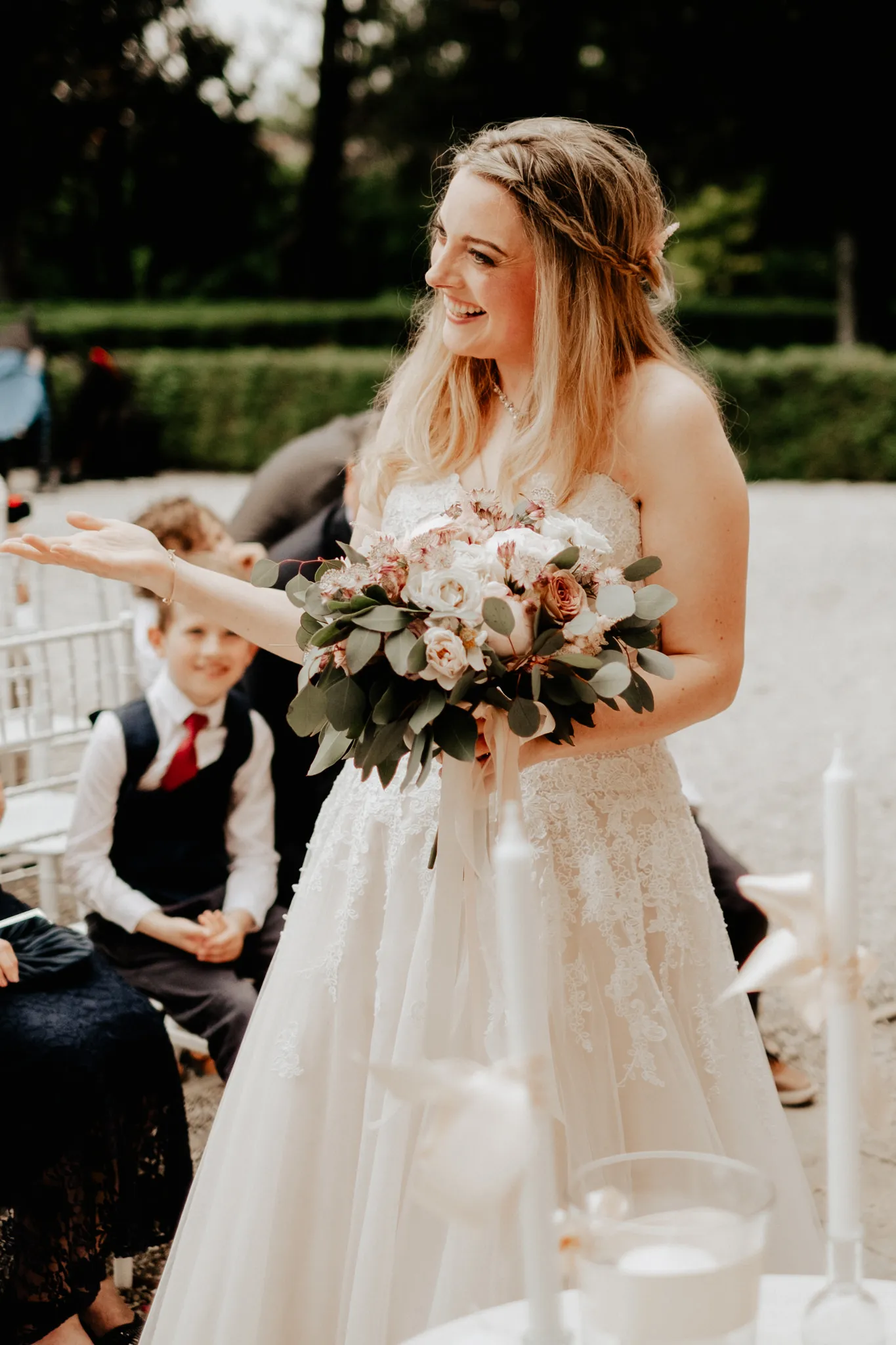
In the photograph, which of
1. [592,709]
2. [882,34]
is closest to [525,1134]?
[592,709]

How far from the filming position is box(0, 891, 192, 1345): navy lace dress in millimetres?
2297

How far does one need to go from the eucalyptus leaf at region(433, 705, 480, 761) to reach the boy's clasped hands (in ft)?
4.84

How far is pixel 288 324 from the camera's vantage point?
1986 cm

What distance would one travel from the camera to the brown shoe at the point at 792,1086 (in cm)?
350

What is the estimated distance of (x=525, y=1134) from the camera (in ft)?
3.05

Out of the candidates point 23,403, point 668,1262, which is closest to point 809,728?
point 668,1262

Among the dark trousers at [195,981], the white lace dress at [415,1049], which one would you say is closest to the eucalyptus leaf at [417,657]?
the white lace dress at [415,1049]

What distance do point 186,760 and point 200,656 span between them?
0.77ft

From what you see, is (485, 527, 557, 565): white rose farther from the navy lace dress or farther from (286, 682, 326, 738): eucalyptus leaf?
the navy lace dress

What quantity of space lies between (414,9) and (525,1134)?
2876 cm

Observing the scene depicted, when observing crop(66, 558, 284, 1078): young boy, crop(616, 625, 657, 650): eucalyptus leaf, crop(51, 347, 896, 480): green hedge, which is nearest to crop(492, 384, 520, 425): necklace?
crop(616, 625, 657, 650): eucalyptus leaf

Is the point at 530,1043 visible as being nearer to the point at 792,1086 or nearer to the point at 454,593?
the point at 454,593

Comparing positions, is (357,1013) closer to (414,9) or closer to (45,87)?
(45,87)

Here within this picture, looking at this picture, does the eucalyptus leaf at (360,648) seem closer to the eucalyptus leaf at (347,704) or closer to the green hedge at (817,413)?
the eucalyptus leaf at (347,704)
